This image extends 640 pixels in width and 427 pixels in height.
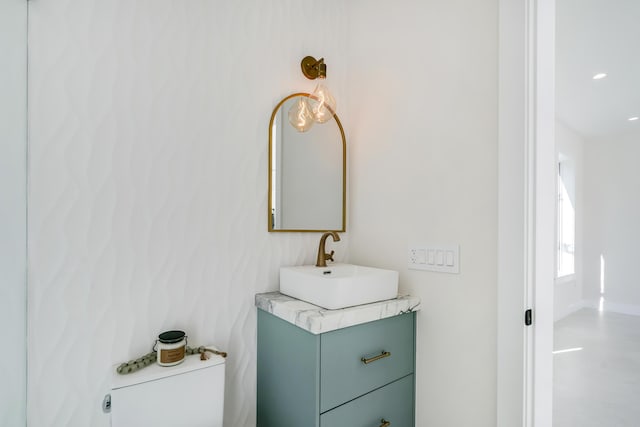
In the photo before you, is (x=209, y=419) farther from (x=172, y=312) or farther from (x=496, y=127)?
(x=496, y=127)

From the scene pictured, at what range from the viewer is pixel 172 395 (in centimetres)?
110

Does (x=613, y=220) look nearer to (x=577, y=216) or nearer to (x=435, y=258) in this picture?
(x=577, y=216)

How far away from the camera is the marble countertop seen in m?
1.12

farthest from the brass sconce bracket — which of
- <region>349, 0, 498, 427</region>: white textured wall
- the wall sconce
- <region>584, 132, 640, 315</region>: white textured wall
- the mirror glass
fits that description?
<region>584, 132, 640, 315</region>: white textured wall

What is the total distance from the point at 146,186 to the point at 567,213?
638 centimetres

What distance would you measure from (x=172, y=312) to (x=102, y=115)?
30.4 inches

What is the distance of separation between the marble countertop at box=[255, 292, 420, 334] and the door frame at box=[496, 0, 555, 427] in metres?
0.37

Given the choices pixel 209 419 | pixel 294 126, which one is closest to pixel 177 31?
pixel 294 126

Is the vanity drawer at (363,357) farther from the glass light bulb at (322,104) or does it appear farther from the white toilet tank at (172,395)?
the glass light bulb at (322,104)

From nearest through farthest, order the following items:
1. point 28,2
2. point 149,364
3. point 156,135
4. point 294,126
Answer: point 28,2 < point 149,364 < point 156,135 < point 294,126

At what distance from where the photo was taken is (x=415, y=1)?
154cm

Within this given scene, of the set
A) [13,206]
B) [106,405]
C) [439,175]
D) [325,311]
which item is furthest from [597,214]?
[13,206]

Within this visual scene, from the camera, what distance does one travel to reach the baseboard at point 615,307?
5.13 meters

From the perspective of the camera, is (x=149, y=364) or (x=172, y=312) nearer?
(x=149, y=364)
